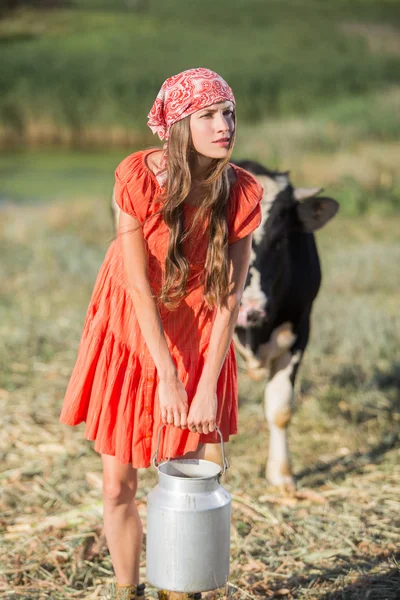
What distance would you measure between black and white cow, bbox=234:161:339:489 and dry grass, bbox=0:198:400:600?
11.3 inches

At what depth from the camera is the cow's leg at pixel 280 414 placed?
4.34 meters

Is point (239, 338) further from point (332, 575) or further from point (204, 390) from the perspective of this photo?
point (204, 390)

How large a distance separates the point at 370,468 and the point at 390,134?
12.2 meters

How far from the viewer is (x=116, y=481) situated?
9.25ft

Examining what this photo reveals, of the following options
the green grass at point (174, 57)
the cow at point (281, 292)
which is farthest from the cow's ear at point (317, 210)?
the green grass at point (174, 57)

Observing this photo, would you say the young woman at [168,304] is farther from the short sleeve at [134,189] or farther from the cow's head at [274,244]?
the cow's head at [274,244]

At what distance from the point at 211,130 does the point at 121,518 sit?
1.18 meters

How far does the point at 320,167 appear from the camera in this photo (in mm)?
13273

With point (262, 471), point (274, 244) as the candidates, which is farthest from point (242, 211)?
point (262, 471)

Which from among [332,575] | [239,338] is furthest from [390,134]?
[332,575]

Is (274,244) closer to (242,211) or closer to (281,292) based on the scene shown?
(281,292)

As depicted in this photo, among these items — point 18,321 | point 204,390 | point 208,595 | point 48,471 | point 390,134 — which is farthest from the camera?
point 390,134

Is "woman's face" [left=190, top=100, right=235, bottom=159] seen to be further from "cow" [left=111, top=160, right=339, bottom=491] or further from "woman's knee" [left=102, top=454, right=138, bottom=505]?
"cow" [left=111, top=160, right=339, bottom=491]

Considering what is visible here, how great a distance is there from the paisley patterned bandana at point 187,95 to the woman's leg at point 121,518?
0.87 metres
